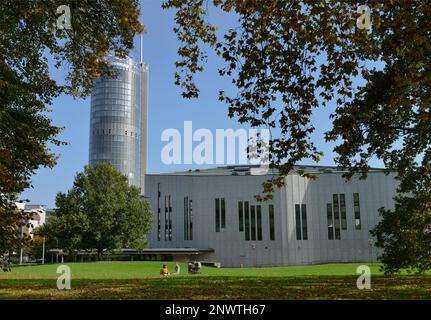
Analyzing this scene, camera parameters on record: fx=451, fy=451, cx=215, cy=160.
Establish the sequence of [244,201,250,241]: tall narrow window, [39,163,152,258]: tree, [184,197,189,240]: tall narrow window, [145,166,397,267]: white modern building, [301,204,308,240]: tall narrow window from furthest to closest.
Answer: [184,197,189,240]: tall narrow window → [301,204,308,240]: tall narrow window → [244,201,250,241]: tall narrow window → [145,166,397,267]: white modern building → [39,163,152,258]: tree

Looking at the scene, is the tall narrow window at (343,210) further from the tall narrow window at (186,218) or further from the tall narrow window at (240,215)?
the tall narrow window at (186,218)

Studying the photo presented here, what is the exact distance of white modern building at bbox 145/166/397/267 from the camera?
8719 cm

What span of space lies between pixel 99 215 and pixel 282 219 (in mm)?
40395

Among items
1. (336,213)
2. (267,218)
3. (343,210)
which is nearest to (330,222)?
(336,213)

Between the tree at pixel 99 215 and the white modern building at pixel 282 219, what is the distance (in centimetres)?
2845

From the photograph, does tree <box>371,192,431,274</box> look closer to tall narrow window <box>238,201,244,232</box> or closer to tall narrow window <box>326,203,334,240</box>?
tall narrow window <box>238,201,244,232</box>

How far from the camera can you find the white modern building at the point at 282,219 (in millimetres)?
87188

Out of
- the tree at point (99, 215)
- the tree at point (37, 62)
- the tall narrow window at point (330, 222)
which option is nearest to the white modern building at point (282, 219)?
the tall narrow window at point (330, 222)

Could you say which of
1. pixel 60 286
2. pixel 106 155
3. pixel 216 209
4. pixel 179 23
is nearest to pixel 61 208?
pixel 216 209

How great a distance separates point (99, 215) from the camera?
59.4 m

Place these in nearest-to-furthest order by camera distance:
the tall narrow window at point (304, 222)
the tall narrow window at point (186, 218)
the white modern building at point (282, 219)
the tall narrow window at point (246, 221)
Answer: the white modern building at point (282, 219) < the tall narrow window at point (246, 221) < the tall narrow window at point (304, 222) < the tall narrow window at point (186, 218)

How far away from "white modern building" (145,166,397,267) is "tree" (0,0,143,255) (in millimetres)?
72146

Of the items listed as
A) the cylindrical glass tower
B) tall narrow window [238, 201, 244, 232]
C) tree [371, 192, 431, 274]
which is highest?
the cylindrical glass tower

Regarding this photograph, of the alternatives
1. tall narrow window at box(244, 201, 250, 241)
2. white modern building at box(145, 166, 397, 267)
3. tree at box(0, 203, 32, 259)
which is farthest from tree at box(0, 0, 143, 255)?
tall narrow window at box(244, 201, 250, 241)
